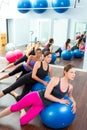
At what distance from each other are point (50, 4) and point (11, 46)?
7.57 ft

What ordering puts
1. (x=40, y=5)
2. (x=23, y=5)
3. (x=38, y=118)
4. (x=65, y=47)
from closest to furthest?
(x=38, y=118), (x=40, y=5), (x=23, y=5), (x=65, y=47)

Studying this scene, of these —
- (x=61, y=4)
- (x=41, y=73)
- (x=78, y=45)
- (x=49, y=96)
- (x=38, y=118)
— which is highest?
(x=61, y=4)

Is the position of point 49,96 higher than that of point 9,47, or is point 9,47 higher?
point 9,47

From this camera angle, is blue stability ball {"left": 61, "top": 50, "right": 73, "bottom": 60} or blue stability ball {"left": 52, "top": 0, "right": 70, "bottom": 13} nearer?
blue stability ball {"left": 52, "top": 0, "right": 70, "bottom": 13}

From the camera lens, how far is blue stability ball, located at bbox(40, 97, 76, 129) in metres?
1.96

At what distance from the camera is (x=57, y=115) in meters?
1.95

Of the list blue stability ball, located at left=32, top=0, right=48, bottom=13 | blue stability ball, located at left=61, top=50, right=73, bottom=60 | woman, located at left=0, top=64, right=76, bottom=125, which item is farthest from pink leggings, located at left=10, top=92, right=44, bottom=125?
blue stability ball, located at left=61, top=50, right=73, bottom=60

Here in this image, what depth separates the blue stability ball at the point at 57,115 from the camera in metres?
Answer: 1.96

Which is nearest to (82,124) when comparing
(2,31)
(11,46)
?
(11,46)

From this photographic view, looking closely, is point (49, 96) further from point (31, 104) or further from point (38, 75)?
point (38, 75)

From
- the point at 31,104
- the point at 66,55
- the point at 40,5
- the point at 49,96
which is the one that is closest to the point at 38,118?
the point at 31,104

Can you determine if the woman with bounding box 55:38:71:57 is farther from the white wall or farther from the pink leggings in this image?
the pink leggings

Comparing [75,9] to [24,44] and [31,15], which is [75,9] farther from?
[24,44]

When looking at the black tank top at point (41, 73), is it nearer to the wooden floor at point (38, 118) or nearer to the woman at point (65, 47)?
the wooden floor at point (38, 118)
